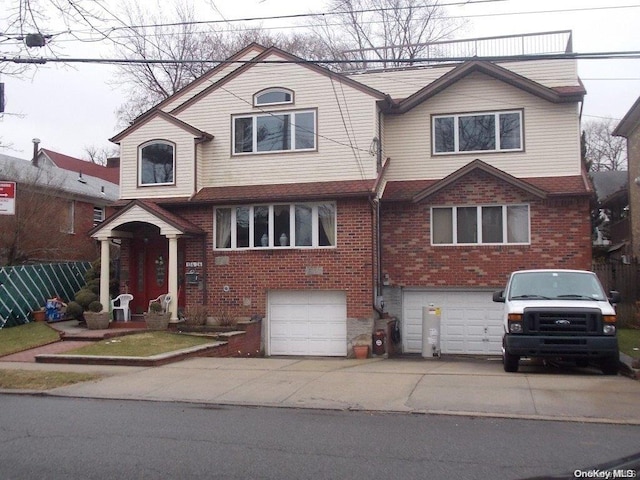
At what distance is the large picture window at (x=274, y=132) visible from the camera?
1939cm

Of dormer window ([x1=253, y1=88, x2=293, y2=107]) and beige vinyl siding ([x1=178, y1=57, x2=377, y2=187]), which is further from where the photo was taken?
dormer window ([x1=253, y1=88, x2=293, y2=107])

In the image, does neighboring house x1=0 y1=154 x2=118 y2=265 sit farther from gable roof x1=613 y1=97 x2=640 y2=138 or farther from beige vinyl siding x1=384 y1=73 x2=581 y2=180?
gable roof x1=613 y1=97 x2=640 y2=138

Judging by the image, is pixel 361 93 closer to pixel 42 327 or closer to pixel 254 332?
pixel 254 332

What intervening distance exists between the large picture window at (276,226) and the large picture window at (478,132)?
4.28m

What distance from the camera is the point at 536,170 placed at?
19.2 m

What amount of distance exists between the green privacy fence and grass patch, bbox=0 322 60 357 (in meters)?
0.58

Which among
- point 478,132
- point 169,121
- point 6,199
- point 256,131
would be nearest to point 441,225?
point 478,132

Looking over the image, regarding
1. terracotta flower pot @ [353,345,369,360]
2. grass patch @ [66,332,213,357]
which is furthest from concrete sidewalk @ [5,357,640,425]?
terracotta flower pot @ [353,345,369,360]

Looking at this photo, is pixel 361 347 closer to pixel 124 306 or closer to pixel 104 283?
pixel 124 306

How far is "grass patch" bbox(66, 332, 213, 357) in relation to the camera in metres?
14.2

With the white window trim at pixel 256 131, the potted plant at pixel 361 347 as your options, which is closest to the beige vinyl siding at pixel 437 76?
the white window trim at pixel 256 131

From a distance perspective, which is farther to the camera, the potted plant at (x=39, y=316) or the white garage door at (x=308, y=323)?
the potted plant at (x=39, y=316)

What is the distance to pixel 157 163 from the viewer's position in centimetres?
2011

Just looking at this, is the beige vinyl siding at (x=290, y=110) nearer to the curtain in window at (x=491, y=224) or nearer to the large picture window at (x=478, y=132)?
the large picture window at (x=478, y=132)
